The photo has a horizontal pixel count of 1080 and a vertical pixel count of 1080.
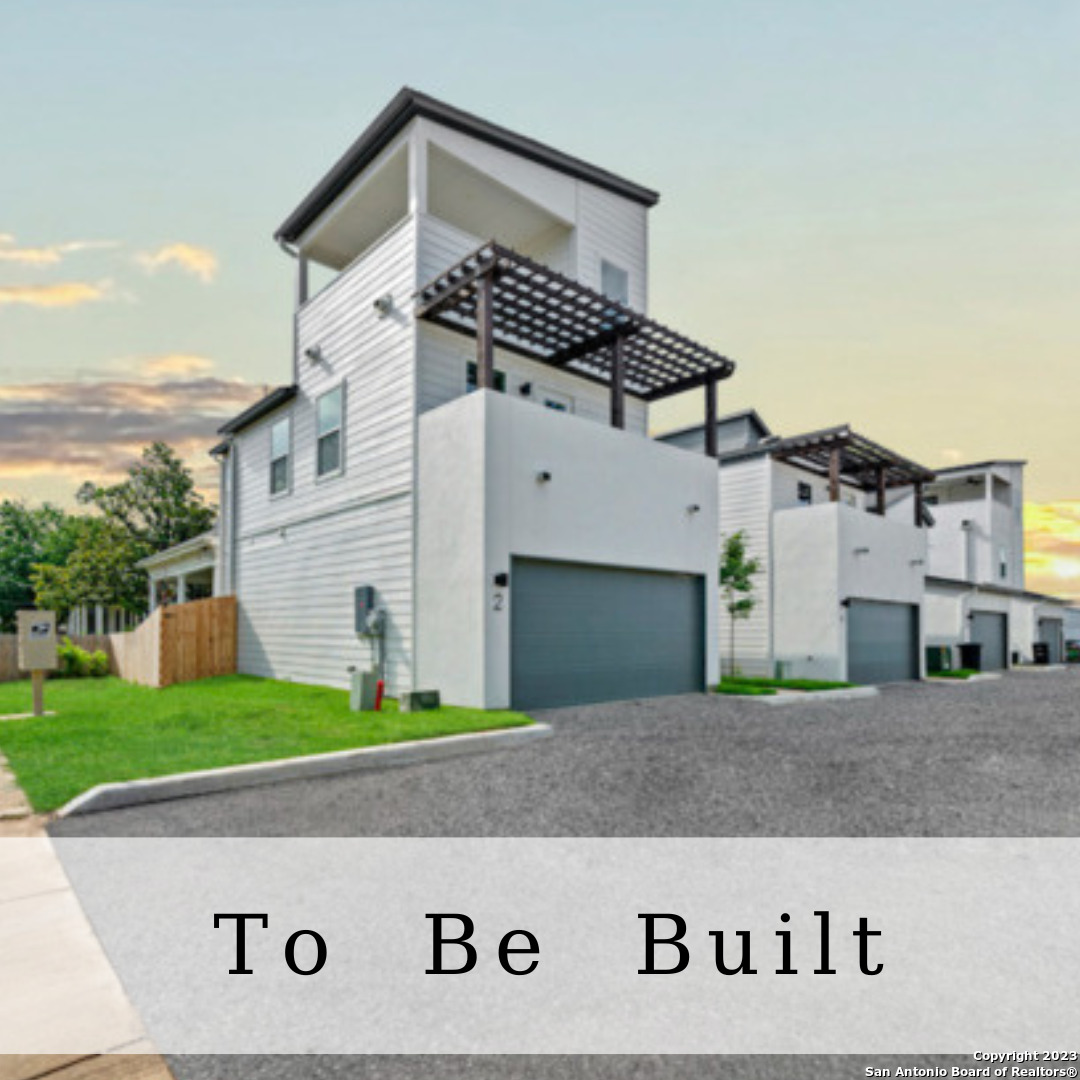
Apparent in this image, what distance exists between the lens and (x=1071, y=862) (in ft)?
14.0

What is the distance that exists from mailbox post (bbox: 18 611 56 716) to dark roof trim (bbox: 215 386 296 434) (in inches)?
277

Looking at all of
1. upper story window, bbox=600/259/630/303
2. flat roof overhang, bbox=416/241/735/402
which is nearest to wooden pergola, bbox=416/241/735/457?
flat roof overhang, bbox=416/241/735/402

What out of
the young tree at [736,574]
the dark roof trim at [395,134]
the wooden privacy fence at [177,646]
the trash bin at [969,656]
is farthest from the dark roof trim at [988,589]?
the wooden privacy fence at [177,646]

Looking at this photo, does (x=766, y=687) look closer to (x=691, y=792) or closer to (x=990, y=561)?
(x=691, y=792)

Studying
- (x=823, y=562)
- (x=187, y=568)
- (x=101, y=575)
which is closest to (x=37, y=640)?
(x=187, y=568)

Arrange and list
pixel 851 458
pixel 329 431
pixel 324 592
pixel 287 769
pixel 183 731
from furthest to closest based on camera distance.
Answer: pixel 851 458 < pixel 329 431 < pixel 324 592 < pixel 183 731 < pixel 287 769

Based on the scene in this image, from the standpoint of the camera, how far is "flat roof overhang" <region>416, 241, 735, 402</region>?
34.7 ft

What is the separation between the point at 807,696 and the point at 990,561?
25784 millimetres

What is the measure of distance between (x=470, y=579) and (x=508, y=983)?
740 centimetres

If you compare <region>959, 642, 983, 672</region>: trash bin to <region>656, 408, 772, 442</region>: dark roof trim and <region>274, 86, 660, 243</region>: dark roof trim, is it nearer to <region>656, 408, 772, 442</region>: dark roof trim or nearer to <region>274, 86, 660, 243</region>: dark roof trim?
<region>656, 408, 772, 442</region>: dark roof trim

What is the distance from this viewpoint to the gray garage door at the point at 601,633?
1059 cm

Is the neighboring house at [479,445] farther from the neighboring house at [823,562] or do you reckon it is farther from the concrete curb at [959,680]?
the concrete curb at [959,680]

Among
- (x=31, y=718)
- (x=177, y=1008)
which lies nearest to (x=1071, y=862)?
(x=177, y=1008)

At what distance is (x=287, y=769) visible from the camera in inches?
247
